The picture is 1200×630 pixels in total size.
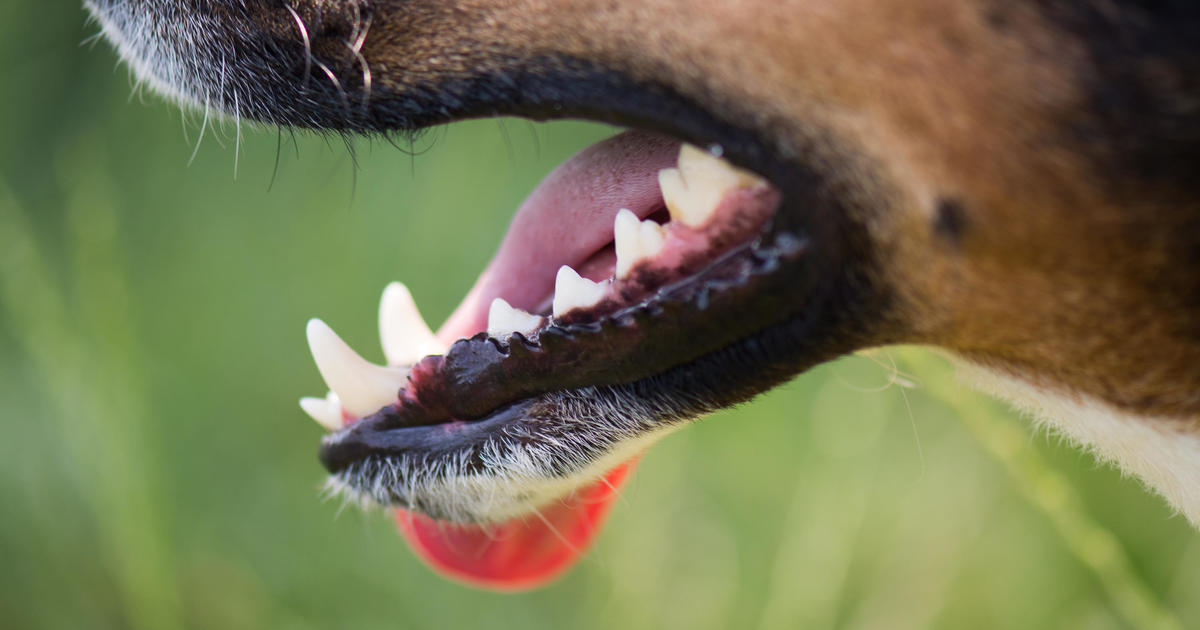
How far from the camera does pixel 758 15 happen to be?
1.03 meters

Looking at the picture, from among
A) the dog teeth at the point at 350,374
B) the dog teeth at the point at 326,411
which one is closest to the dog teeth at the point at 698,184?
the dog teeth at the point at 350,374

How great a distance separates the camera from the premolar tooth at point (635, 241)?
1221 mm

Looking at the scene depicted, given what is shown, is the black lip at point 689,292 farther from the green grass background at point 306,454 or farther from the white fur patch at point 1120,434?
the green grass background at point 306,454

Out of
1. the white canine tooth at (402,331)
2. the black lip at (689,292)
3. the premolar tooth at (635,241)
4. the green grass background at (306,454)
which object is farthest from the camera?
the green grass background at (306,454)

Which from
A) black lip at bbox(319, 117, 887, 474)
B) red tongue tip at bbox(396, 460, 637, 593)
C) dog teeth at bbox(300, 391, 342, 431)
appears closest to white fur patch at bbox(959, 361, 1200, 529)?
black lip at bbox(319, 117, 887, 474)

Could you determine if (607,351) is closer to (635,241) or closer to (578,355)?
(578,355)

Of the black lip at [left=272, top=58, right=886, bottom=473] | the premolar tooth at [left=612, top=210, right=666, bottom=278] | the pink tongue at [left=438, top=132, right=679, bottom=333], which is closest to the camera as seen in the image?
the black lip at [left=272, top=58, right=886, bottom=473]

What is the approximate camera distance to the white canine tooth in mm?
1569

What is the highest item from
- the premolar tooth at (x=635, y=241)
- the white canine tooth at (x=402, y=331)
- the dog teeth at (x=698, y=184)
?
the dog teeth at (x=698, y=184)

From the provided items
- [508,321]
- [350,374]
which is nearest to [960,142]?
[508,321]

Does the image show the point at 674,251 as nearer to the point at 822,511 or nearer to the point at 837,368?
the point at 822,511

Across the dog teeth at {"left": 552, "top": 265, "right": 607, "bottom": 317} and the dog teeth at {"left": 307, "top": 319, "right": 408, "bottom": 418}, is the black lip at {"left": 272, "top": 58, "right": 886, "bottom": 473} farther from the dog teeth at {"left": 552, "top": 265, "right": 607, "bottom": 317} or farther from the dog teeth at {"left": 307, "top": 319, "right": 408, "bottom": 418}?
the dog teeth at {"left": 307, "top": 319, "right": 408, "bottom": 418}

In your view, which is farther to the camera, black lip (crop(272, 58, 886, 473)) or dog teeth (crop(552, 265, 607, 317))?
dog teeth (crop(552, 265, 607, 317))

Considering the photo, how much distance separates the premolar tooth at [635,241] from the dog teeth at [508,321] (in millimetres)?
157
